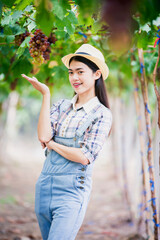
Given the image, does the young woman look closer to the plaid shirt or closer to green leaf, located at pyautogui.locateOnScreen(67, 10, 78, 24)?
the plaid shirt

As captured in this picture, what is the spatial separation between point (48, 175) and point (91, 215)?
355 centimetres

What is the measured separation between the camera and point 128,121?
7.76 m

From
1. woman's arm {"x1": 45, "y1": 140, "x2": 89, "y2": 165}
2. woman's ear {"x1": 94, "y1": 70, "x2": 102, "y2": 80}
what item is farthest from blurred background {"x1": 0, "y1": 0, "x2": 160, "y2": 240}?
woman's arm {"x1": 45, "y1": 140, "x2": 89, "y2": 165}

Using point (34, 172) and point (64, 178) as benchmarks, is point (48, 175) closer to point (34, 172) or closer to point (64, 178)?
point (64, 178)

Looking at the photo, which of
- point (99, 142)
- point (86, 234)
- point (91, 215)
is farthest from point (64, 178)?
point (91, 215)

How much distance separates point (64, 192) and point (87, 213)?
3.68 metres

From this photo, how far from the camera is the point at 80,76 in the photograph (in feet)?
5.86

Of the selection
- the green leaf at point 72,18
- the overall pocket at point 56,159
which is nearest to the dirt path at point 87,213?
the overall pocket at point 56,159

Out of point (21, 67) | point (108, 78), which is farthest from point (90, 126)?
point (108, 78)

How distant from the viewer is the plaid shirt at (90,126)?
164 cm

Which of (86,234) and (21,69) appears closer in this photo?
(21,69)

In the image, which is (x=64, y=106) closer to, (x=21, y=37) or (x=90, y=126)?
(x=90, y=126)

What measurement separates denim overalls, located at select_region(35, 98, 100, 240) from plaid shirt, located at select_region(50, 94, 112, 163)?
4 cm

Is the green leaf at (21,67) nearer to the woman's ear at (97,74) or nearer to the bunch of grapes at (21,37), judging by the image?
the bunch of grapes at (21,37)
